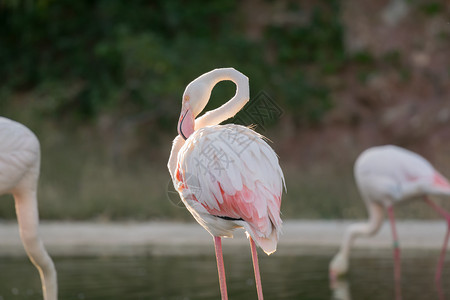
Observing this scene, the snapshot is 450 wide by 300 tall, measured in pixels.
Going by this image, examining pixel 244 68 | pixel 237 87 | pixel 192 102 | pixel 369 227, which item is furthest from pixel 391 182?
pixel 244 68

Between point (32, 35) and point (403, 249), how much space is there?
1070 centimetres

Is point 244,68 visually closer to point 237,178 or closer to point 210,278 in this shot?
point 210,278

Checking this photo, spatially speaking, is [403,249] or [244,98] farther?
[403,249]

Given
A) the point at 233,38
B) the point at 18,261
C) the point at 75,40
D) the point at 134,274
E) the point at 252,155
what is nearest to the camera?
the point at 252,155

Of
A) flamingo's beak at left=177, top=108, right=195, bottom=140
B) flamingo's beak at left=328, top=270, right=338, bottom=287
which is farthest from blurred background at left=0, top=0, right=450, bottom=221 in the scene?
flamingo's beak at left=177, top=108, right=195, bottom=140

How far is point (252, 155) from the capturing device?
3.89 m

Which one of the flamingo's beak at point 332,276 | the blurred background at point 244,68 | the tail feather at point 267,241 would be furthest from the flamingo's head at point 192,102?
the blurred background at point 244,68

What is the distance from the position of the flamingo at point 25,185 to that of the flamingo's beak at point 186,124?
132cm

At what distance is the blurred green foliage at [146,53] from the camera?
14734 millimetres

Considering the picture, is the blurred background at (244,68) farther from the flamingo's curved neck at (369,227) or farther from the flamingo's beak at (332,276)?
the flamingo's beak at (332,276)

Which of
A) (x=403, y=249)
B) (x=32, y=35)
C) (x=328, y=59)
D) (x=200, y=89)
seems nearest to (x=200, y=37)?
(x=328, y=59)

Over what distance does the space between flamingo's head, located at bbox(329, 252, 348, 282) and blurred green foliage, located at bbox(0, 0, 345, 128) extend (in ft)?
25.8

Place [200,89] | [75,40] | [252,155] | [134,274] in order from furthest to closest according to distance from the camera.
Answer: [75,40] < [134,274] < [200,89] < [252,155]

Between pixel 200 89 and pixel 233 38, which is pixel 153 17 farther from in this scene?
pixel 200 89
